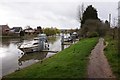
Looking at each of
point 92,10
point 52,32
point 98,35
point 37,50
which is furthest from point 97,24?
point 52,32

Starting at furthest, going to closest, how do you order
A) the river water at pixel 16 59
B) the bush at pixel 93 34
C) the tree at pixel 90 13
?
the tree at pixel 90 13 < the bush at pixel 93 34 < the river water at pixel 16 59

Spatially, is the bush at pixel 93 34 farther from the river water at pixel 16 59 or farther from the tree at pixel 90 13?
the river water at pixel 16 59

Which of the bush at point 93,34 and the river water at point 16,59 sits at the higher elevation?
the bush at point 93,34

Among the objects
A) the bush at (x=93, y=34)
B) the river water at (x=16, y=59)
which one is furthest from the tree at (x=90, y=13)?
the river water at (x=16, y=59)

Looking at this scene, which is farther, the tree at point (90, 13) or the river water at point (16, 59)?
the tree at point (90, 13)

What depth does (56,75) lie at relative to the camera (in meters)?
13.2

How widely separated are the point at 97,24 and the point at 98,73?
48.0 meters

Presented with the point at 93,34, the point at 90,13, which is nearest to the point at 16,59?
the point at 93,34

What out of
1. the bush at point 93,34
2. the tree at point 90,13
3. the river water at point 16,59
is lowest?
the river water at point 16,59

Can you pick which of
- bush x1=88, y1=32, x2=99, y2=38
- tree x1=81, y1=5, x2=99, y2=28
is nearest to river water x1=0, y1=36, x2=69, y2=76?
bush x1=88, y1=32, x2=99, y2=38

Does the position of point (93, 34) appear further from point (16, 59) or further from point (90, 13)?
point (16, 59)

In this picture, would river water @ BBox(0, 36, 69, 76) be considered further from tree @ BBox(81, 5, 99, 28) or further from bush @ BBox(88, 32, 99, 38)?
tree @ BBox(81, 5, 99, 28)

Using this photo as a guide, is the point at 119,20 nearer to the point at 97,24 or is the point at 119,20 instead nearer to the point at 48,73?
the point at 48,73

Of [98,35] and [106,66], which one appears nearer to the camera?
[106,66]
